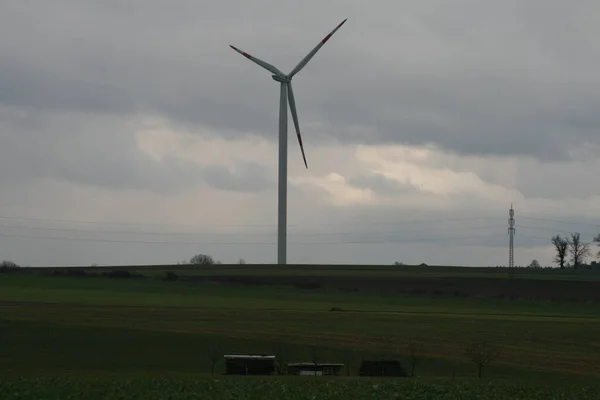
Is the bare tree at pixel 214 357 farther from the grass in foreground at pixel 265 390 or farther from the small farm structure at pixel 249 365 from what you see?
the grass in foreground at pixel 265 390

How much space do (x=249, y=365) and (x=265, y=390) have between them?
1620 cm

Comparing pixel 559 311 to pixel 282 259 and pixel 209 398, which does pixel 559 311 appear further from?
pixel 209 398

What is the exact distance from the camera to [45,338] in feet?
246

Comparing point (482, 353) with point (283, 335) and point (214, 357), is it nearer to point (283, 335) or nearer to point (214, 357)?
point (214, 357)

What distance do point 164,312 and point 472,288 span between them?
190 ft

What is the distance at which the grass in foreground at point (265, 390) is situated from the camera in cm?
4100

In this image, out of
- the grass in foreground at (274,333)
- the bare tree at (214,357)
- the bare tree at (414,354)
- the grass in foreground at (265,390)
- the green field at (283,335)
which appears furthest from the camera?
the grass in foreground at (274,333)

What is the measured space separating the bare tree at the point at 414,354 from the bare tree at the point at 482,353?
332 cm

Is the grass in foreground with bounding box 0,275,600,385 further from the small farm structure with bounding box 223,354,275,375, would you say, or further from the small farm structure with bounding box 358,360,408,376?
the small farm structure with bounding box 223,354,275,375

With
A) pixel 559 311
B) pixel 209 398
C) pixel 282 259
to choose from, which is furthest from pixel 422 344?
pixel 282 259

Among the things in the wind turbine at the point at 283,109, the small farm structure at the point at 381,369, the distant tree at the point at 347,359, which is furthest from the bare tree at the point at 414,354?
the wind turbine at the point at 283,109

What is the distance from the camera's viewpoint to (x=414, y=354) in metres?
69.8

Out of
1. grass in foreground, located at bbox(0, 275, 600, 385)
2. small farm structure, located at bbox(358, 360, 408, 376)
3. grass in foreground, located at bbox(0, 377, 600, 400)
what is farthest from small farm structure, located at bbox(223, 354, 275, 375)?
grass in foreground, located at bbox(0, 377, 600, 400)

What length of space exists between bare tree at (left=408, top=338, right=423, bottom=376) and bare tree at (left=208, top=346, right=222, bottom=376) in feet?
38.8
